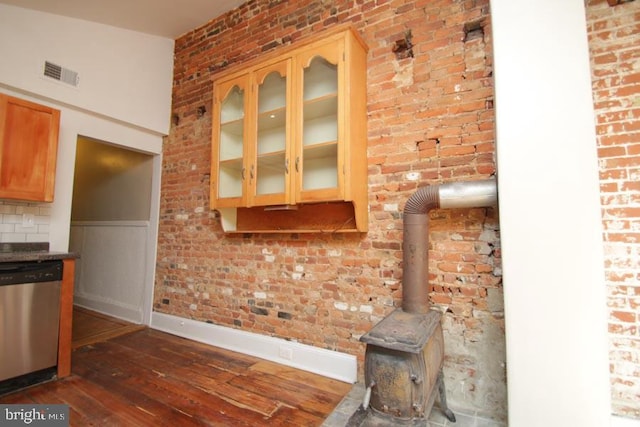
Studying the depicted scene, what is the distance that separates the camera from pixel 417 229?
185cm

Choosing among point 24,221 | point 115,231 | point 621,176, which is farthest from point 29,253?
point 621,176

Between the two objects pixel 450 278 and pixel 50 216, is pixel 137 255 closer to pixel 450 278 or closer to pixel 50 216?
pixel 50 216

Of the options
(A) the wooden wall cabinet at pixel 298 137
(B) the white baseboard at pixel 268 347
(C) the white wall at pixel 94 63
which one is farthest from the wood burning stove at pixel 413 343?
(C) the white wall at pixel 94 63

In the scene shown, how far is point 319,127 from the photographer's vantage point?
2.32 metres

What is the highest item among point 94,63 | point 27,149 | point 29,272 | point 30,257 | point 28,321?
point 94,63

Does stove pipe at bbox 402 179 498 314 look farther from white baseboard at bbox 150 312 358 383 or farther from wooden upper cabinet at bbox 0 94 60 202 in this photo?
wooden upper cabinet at bbox 0 94 60 202

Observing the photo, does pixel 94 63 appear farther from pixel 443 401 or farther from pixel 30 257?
pixel 443 401

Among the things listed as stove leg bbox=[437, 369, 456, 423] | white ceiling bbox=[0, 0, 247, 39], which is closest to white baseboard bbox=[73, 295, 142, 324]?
white ceiling bbox=[0, 0, 247, 39]

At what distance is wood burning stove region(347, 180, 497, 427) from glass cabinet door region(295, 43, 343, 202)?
644 mm

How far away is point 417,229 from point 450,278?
0.43 meters

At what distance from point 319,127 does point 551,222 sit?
161 cm

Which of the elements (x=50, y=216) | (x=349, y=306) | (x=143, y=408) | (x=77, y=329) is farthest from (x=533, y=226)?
(x=77, y=329)

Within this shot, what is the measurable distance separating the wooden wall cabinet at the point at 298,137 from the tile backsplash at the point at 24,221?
164 cm

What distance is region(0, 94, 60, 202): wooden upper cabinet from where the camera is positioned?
231cm
